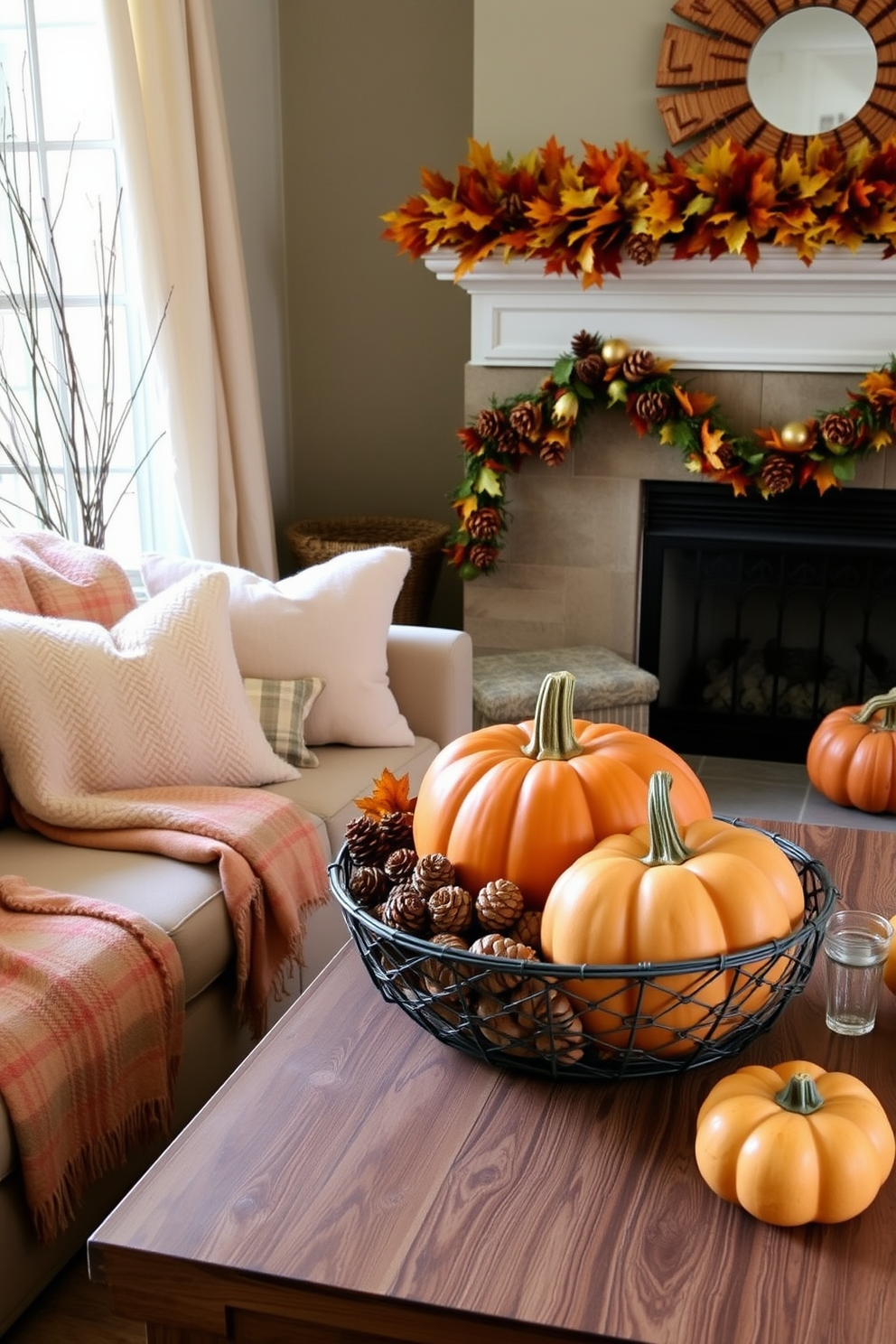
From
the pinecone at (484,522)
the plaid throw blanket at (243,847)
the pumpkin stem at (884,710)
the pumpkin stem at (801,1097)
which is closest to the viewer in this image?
the pumpkin stem at (801,1097)

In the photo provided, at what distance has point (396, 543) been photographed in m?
3.92

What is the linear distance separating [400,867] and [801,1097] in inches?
16.6

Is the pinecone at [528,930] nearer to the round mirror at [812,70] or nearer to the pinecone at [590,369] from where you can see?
the pinecone at [590,369]

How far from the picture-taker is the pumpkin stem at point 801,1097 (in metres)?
0.99

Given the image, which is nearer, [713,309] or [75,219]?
[713,309]

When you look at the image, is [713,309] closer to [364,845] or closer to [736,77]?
[736,77]

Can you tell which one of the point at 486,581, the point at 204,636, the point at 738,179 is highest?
the point at 738,179

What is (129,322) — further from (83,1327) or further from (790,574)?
(83,1327)

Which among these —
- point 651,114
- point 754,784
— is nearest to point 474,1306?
point 754,784

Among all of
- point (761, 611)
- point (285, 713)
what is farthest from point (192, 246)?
point (761, 611)

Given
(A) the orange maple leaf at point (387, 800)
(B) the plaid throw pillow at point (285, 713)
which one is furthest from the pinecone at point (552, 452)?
(A) the orange maple leaf at point (387, 800)

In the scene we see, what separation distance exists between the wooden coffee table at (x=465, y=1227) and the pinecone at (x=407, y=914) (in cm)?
12

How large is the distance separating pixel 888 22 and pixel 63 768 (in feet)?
8.67

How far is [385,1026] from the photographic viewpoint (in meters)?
1.23
